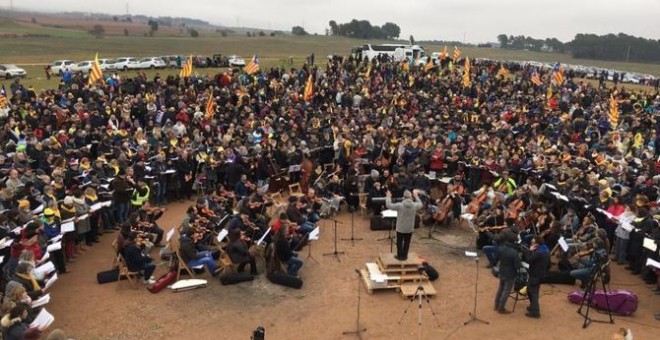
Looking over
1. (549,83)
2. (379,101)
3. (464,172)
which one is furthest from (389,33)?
(464,172)

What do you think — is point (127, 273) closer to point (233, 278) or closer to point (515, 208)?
point (233, 278)

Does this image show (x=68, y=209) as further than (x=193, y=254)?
Yes

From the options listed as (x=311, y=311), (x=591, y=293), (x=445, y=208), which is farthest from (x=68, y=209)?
(x=591, y=293)

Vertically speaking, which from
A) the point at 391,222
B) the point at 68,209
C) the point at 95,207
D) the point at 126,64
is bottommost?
the point at 391,222

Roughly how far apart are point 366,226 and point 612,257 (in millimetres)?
6920

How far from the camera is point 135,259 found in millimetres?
11938

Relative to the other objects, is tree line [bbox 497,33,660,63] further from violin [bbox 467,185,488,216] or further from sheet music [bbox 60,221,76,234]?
sheet music [bbox 60,221,76,234]

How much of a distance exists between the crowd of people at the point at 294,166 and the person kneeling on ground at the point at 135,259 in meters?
0.04

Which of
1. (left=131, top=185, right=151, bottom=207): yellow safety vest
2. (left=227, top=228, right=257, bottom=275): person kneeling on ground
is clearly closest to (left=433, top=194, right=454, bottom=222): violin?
(left=227, top=228, right=257, bottom=275): person kneeling on ground

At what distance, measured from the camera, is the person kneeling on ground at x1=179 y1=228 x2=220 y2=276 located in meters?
12.4

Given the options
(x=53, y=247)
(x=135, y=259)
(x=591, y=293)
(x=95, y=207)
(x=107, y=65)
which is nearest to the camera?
(x=591, y=293)

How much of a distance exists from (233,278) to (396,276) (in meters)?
3.80

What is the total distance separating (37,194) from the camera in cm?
1316

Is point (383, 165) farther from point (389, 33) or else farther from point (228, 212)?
point (389, 33)
